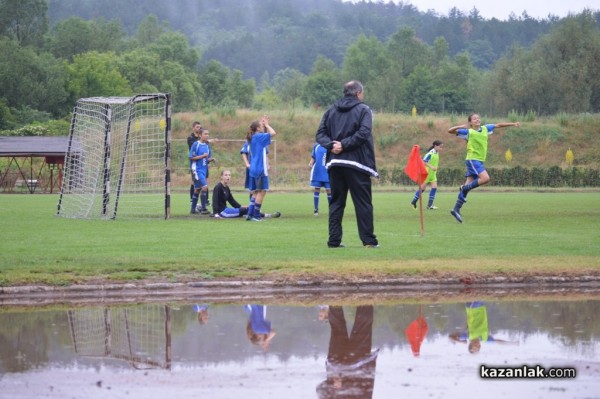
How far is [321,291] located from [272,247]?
420 cm

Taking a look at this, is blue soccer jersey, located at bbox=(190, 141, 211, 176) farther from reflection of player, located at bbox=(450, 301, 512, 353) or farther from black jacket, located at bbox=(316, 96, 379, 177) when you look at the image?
reflection of player, located at bbox=(450, 301, 512, 353)

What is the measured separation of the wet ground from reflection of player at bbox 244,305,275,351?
0.03 meters

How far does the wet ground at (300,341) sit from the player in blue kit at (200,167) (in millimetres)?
15363

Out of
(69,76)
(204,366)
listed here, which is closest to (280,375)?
(204,366)

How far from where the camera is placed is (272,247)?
61.0ft

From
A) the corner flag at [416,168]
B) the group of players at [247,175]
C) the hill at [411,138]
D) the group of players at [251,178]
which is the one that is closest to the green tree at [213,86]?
the hill at [411,138]

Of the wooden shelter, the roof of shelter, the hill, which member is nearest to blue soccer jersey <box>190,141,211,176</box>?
the wooden shelter

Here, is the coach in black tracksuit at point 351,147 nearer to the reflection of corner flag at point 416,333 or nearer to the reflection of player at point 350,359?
the reflection of player at point 350,359

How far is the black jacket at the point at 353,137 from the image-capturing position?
17141mm

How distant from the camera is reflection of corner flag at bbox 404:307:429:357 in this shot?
10625mm

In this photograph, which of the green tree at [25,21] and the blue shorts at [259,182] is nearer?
the blue shorts at [259,182]

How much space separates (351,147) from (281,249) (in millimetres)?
2080

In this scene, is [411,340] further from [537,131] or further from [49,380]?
[537,131]

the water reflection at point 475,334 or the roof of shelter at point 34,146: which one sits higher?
the water reflection at point 475,334
